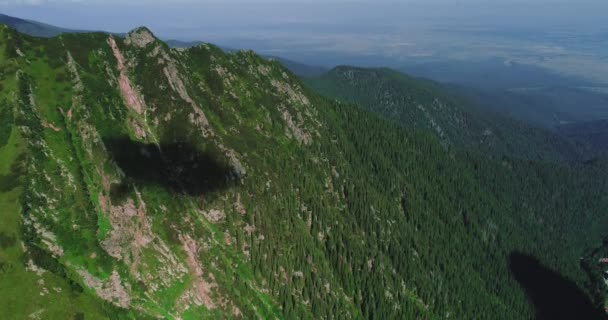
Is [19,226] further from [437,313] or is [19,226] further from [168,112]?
[437,313]

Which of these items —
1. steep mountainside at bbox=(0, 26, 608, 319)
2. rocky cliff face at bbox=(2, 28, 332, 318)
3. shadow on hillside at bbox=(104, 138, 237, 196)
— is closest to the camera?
steep mountainside at bbox=(0, 26, 608, 319)

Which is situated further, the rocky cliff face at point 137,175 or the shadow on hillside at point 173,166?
the shadow on hillside at point 173,166

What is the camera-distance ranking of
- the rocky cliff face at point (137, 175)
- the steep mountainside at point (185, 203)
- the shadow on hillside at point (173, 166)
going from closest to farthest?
the steep mountainside at point (185, 203) < the rocky cliff face at point (137, 175) < the shadow on hillside at point (173, 166)

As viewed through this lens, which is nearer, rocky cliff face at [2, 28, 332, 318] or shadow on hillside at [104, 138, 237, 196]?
rocky cliff face at [2, 28, 332, 318]

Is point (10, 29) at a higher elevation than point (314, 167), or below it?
higher

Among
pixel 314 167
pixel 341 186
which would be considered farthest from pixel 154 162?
pixel 341 186
